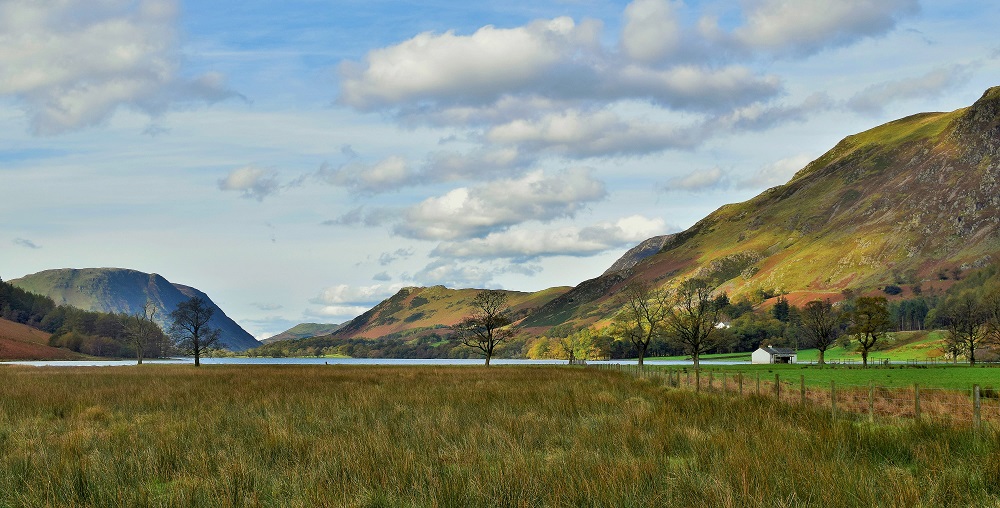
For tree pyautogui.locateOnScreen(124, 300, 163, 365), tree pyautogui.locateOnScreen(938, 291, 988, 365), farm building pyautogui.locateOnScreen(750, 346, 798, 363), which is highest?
tree pyautogui.locateOnScreen(124, 300, 163, 365)

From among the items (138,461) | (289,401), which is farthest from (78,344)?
(138,461)

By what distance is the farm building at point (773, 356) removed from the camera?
13512 cm

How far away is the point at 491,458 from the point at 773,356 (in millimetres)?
135692

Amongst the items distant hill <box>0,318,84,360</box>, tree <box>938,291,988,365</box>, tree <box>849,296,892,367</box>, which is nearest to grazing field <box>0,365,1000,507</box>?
tree <box>849,296,892,367</box>

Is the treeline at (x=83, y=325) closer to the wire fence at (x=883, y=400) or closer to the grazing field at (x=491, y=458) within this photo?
the wire fence at (x=883, y=400)

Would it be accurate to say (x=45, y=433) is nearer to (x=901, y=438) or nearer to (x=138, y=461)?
(x=138, y=461)

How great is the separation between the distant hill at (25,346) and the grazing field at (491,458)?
135 meters

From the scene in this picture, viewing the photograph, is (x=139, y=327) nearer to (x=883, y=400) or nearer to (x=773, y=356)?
(x=883, y=400)

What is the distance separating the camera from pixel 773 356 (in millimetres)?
135250

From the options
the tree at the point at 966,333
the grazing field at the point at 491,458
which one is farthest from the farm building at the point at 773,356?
the grazing field at the point at 491,458

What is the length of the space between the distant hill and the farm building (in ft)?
441

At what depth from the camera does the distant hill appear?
131125 mm

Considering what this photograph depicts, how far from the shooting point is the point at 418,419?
50.8ft

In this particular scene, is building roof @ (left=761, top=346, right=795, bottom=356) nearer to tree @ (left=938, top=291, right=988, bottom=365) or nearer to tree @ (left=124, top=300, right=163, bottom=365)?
tree @ (left=938, top=291, right=988, bottom=365)
